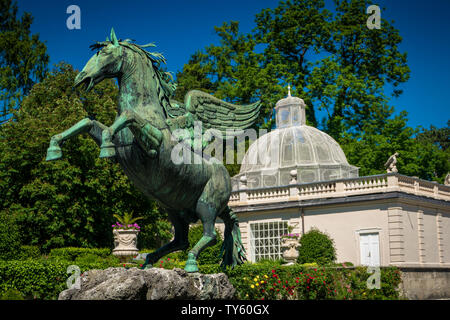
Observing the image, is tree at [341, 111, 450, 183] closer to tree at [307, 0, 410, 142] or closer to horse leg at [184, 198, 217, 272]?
tree at [307, 0, 410, 142]

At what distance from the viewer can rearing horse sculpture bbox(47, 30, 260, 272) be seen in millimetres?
6891

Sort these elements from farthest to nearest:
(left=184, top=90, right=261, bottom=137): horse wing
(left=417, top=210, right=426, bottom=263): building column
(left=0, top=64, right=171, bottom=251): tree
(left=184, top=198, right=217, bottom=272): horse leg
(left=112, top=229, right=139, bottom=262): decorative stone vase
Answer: (left=417, top=210, right=426, bottom=263): building column → (left=0, top=64, right=171, bottom=251): tree → (left=112, top=229, right=139, bottom=262): decorative stone vase → (left=184, top=90, right=261, bottom=137): horse wing → (left=184, top=198, right=217, bottom=272): horse leg

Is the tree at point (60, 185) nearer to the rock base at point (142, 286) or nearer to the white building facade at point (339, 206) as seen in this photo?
the white building facade at point (339, 206)

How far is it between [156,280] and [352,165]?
1048 inches

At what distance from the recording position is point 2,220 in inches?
757

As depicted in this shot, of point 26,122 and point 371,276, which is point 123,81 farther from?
point 26,122

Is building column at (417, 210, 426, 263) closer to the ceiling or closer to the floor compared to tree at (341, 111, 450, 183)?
closer to the floor

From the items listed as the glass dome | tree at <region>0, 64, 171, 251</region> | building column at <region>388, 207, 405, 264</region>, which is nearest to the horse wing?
tree at <region>0, 64, 171, 251</region>

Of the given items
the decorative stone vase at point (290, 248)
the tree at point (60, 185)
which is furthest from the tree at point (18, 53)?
the decorative stone vase at point (290, 248)

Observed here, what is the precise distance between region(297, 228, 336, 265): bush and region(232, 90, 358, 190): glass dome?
526 cm

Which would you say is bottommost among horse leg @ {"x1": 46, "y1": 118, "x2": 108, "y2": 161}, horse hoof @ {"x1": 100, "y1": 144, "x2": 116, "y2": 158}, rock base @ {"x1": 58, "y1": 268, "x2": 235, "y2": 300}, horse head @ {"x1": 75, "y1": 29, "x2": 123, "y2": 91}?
rock base @ {"x1": 58, "y1": 268, "x2": 235, "y2": 300}

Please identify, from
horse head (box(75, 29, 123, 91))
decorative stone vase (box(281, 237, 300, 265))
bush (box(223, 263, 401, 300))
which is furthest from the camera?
decorative stone vase (box(281, 237, 300, 265))

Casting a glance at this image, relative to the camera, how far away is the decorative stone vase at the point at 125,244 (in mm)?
20844

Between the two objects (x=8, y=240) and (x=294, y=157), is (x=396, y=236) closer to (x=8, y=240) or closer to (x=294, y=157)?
(x=294, y=157)
